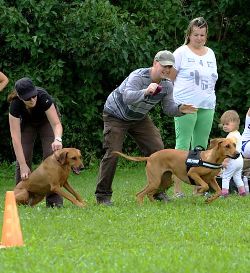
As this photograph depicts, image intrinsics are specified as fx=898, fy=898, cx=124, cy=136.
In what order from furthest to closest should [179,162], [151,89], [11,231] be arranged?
1. [179,162]
2. [151,89]
3. [11,231]

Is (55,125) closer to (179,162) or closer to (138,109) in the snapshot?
(138,109)

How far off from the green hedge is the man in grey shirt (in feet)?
17.5

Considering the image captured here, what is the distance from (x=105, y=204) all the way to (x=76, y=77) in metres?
6.55

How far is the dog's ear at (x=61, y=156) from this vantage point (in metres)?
10.5

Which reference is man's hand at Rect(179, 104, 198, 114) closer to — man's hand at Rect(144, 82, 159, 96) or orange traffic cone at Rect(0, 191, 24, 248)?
man's hand at Rect(144, 82, 159, 96)

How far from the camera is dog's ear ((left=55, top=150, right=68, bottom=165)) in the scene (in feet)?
34.4

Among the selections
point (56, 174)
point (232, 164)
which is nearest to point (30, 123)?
point (56, 174)

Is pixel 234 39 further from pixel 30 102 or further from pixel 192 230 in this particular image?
pixel 192 230

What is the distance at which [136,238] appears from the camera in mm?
8008

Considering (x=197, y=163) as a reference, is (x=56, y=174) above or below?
below

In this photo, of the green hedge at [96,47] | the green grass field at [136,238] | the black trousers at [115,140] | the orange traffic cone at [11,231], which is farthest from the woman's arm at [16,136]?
the green hedge at [96,47]

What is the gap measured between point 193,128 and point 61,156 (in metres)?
2.06

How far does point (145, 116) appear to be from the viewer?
429 inches

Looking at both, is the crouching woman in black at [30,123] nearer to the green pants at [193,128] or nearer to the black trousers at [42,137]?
the black trousers at [42,137]
